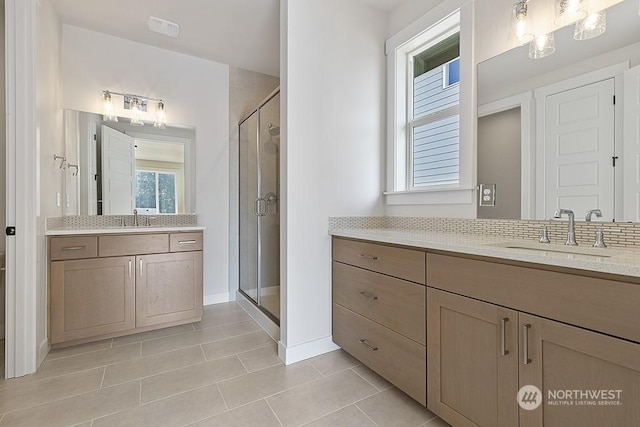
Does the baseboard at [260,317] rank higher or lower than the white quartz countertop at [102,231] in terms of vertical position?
lower

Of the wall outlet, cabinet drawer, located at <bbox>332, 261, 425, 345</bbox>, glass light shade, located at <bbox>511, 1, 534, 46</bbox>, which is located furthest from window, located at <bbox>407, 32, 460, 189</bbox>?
cabinet drawer, located at <bbox>332, 261, 425, 345</bbox>

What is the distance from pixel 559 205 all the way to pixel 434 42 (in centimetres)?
152

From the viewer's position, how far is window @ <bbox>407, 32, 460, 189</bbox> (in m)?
2.04

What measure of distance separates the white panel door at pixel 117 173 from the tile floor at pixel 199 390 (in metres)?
1.20

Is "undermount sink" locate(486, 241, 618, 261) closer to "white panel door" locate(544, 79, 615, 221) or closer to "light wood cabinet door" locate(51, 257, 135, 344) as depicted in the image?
"white panel door" locate(544, 79, 615, 221)

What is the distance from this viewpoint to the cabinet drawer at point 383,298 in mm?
1438

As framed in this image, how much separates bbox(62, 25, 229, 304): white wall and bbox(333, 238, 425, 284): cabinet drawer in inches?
67.9

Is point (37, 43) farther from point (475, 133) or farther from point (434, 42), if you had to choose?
point (475, 133)

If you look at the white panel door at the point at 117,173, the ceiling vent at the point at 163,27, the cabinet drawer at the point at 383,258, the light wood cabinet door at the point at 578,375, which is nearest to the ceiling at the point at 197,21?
the ceiling vent at the point at 163,27

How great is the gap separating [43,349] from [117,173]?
150 cm

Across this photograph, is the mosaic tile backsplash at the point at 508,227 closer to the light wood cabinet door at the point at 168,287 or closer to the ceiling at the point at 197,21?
the light wood cabinet door at the point at 168,287

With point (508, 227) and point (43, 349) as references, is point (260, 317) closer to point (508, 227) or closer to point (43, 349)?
point (43, 349)

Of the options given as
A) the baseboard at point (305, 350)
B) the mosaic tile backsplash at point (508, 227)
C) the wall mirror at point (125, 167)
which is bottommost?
the baseboard at point (305, 350)

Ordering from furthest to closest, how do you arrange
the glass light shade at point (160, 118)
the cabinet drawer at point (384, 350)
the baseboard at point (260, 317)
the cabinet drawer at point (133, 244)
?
the glass light shade at point (160, 118) < the baseboard at point (260, 317) < the cabinet drawer at point (133, 244) < the cabinet drawer at point (384, 350)
